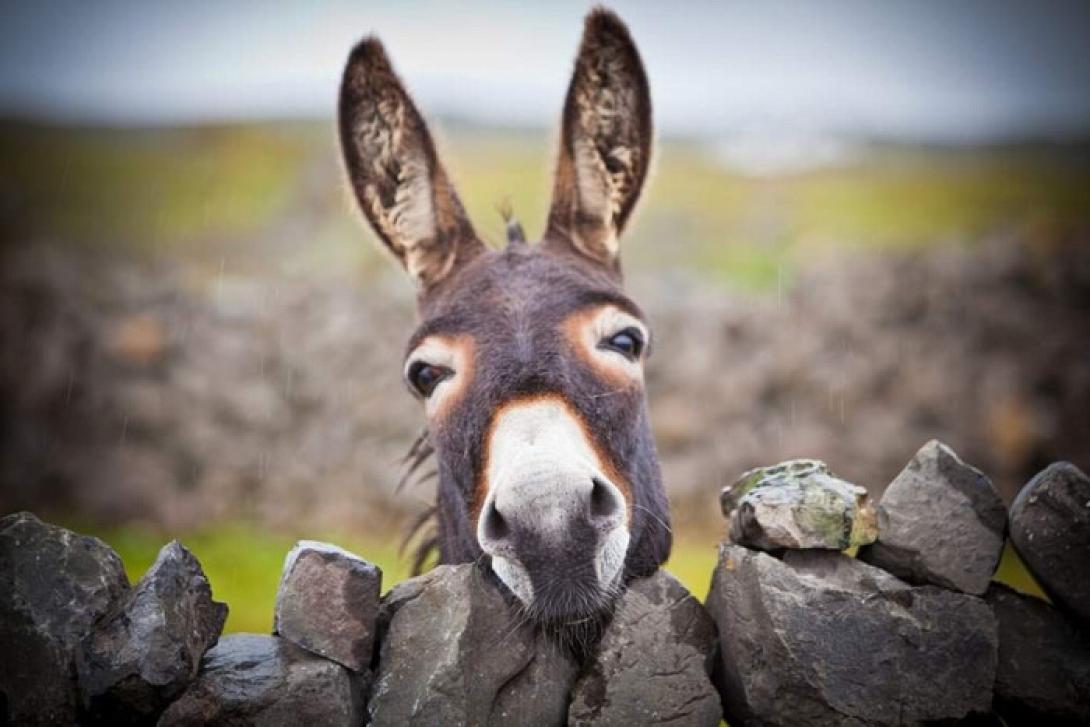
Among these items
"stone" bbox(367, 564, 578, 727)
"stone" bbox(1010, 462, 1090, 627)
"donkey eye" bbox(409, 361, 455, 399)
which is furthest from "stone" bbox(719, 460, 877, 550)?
"donkey eye" bbox(409, 361, 455, 399)

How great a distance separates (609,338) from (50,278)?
37.9 ft

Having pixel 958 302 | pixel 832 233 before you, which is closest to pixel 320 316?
pixel 958 302

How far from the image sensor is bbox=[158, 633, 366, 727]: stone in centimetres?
242

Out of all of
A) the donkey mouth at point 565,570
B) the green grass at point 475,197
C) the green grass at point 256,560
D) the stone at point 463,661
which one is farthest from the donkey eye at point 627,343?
the green grass at point 475,197

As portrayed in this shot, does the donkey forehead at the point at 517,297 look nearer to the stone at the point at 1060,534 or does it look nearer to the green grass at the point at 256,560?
the stone at the point at 1060,534

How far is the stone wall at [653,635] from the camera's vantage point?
93.7 inches

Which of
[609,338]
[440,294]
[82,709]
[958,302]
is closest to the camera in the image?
[82,709]

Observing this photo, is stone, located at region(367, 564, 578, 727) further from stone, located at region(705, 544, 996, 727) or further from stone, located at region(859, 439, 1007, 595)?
stone, located at region(859, 439, 1007, 595)

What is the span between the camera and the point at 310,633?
2.57 metres

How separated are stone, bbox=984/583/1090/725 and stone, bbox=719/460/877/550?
22.8 inches

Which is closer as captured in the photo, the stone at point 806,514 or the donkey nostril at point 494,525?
the donkey nostril at point 494,525

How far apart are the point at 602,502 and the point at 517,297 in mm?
1018

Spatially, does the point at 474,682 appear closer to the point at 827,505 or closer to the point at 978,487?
the point at 827,505

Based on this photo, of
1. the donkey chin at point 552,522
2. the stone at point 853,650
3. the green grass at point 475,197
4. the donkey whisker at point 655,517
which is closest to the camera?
the donkey chin at point 552,522
